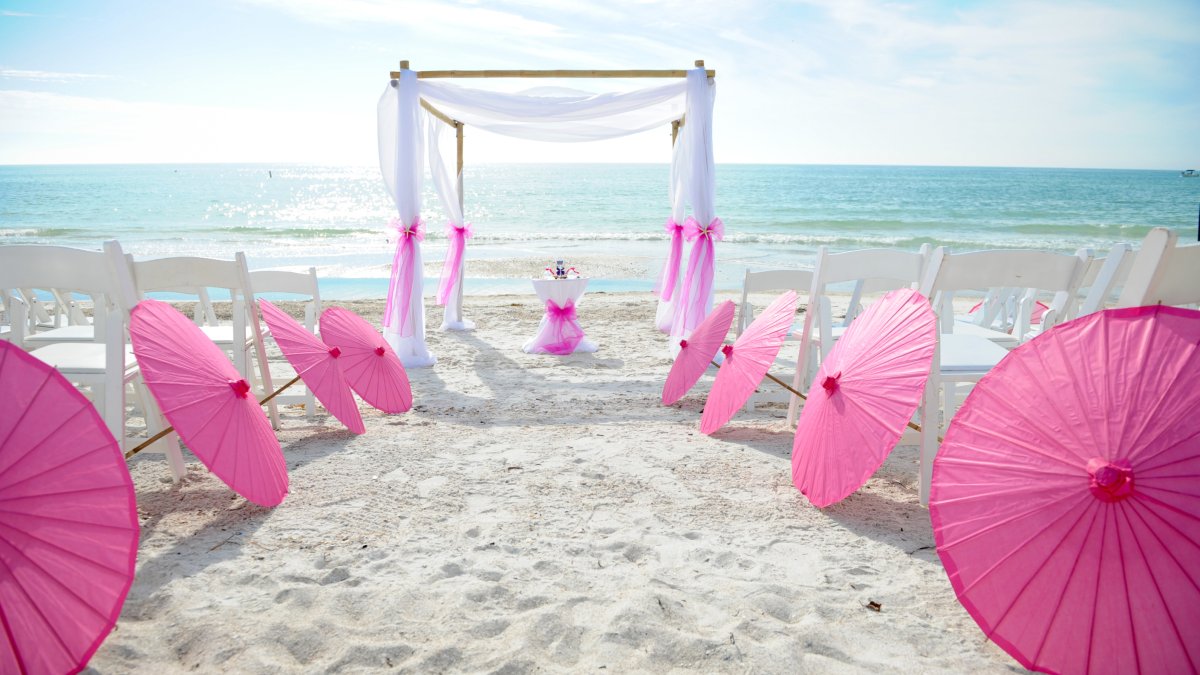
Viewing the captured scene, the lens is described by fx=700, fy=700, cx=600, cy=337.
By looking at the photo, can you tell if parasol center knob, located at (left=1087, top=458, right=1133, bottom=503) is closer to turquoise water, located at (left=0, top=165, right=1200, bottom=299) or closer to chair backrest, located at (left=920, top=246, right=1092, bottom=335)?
chair backrest, located at (left=920, top=246, right=1092, bottom=335)

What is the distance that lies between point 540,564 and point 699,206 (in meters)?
4.41

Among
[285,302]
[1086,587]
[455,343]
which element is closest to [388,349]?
[455,343]

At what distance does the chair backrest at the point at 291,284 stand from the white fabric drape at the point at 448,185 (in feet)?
10.3

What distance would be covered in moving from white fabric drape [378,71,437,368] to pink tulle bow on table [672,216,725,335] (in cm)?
223

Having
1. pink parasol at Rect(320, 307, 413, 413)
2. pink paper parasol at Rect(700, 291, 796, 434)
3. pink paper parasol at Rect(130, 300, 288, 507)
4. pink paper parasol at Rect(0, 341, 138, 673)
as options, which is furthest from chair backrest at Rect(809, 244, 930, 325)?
pink paper parasol at Rect(0, 341, 138, 673)

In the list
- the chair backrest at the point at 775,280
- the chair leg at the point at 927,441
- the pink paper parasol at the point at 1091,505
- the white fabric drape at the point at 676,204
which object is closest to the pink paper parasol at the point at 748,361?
the chair leg at the point at 927,441

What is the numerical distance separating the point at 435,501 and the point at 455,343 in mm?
3911

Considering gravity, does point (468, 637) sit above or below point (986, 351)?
below

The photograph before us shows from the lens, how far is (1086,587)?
149cm

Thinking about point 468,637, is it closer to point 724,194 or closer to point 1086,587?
point 1086,587

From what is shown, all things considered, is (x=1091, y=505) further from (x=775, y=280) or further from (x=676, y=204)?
(x=676, y=204)

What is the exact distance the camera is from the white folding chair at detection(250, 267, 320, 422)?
3.82m

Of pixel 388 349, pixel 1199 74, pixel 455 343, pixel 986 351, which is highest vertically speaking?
pixel 1199 74

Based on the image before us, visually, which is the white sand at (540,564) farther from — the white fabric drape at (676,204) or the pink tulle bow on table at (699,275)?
the white fabric drape at (676,204)
